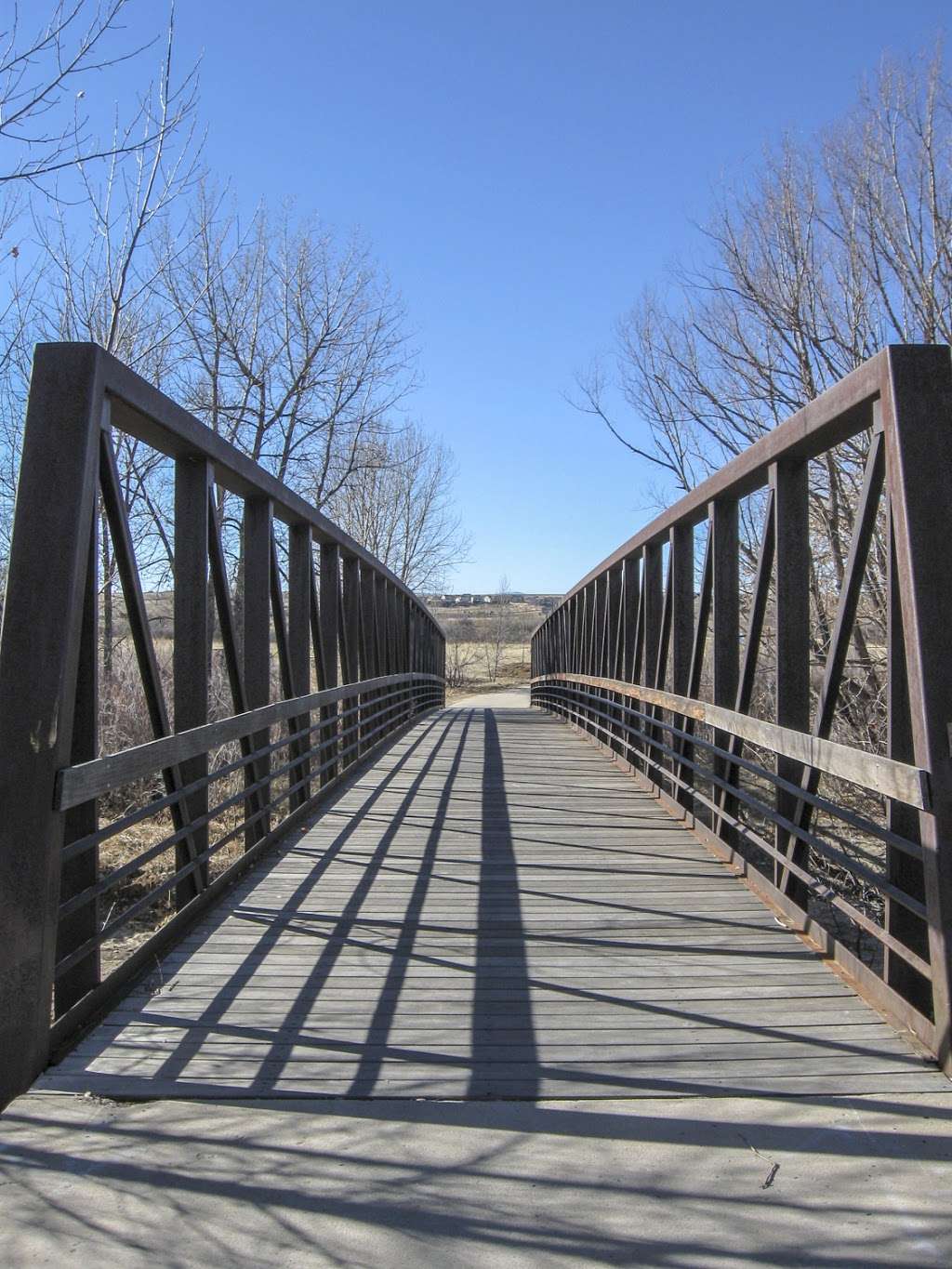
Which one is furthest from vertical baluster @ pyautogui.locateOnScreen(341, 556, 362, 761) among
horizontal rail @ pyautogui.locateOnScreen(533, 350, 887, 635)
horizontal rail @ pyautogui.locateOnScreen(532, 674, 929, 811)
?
horizontal rail @ pyautogui.locateOnScreen(532, 674, 929, 811)

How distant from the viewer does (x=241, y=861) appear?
4.94 meters

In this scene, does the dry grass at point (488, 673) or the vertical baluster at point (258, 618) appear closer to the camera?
the vertical baluster at point (258, 618)

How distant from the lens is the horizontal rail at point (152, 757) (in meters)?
2.87

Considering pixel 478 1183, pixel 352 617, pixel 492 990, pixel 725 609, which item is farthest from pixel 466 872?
pixel 352 617

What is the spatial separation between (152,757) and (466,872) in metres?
1.90

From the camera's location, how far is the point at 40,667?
112 inches

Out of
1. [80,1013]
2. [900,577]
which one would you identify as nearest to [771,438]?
[900,577]

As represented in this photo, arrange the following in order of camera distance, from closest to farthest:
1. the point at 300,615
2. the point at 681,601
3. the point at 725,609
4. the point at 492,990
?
the point at 492,990 < the point at 725,609 < the point at 681,601 < the point at 300,615

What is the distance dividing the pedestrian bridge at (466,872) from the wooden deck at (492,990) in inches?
0.6

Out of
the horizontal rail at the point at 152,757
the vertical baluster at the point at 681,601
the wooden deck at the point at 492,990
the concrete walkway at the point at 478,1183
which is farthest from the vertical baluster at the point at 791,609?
the horizontal rail at the point at 152,757

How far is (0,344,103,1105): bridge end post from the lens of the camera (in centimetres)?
271

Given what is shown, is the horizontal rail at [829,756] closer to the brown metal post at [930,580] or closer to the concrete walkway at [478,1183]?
the brown metal post at [930,580]

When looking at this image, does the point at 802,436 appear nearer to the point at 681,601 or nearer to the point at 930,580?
the point at 930,580

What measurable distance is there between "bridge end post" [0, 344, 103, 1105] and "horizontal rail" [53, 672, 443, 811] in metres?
0.05
